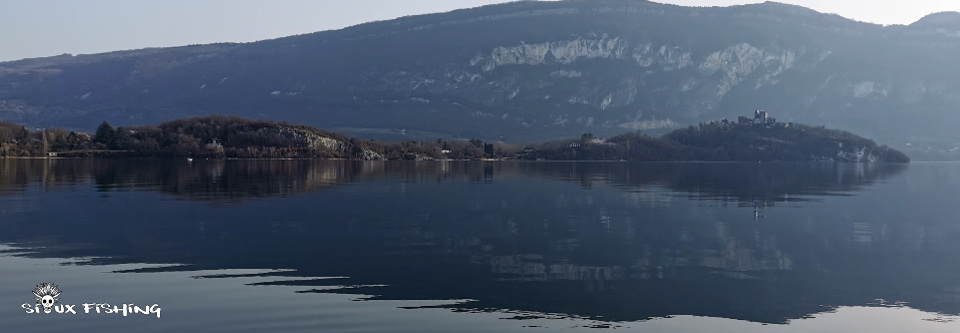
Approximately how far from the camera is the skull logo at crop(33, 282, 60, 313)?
26234 mm

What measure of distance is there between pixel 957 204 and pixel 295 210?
57325 mm

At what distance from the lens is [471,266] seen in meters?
35.3

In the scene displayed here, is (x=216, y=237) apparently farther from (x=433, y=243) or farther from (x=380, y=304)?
(x=380, y=304)

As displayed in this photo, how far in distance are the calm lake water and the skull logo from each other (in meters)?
0.32

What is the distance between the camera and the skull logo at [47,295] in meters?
26.2

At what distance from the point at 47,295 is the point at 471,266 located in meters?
15.3

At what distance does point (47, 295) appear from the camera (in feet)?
87.7

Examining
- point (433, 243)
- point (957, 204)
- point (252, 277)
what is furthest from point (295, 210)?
point (957, 204)

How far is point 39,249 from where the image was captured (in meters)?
38.0

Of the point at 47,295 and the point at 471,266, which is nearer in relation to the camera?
the point at 47,295

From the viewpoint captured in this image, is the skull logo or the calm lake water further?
the calm lake water

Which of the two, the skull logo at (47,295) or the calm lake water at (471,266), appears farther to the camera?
the calm lake water at (471,266)

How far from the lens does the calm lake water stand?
26547mm

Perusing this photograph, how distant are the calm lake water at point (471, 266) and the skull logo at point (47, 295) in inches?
12.8
